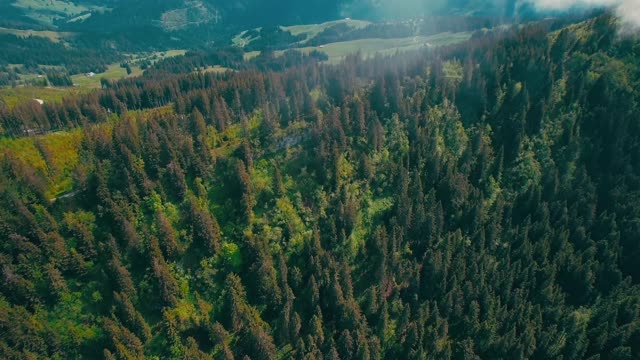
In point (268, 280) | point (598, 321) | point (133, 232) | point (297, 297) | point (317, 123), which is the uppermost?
point (317, 123)

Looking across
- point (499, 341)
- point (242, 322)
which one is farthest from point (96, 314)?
point (499, 341)

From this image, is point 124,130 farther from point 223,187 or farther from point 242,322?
point 242,322

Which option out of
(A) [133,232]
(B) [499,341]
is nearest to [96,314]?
(A) [133,232]

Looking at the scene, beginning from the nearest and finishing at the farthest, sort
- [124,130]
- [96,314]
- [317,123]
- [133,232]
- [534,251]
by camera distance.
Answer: [96,314] < [133,232] < [534,251] < [124,130] < [317,123]

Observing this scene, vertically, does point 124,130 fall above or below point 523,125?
above

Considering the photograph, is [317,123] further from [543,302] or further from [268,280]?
[543,302]

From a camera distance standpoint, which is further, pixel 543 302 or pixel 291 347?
pixel 543 302

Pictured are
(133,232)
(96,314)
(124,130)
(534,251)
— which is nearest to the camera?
(96,314)
